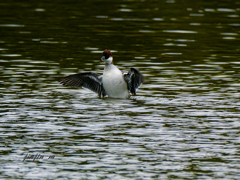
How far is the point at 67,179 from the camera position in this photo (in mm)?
9961

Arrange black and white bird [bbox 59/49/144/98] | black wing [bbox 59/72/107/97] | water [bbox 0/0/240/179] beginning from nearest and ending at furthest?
1. water [bbox 0/0/240/179]
2. black and white bird [bbox 59/49/144/98]
3. black wing [bbox 59/72/107/97]

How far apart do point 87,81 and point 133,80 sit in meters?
1.69

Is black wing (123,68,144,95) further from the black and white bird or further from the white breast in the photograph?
the white breast

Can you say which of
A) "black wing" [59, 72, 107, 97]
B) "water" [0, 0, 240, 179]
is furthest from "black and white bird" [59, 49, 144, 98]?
"water" [0, 0, 240, 179]

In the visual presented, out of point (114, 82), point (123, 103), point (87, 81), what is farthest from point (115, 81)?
point (87, 81)

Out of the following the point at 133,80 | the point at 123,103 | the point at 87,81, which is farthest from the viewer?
the point at 87,81

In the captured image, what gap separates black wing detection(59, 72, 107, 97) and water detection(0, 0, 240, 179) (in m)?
0.29

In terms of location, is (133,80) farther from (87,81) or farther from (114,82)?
(87,81)

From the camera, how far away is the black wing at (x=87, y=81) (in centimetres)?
1781

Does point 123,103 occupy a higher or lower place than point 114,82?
lower

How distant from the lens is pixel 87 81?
59.3 feet

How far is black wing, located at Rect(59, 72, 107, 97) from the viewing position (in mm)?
17812

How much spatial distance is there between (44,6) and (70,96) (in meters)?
23.7

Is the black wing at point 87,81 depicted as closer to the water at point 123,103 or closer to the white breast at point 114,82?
the water at point 123,103
